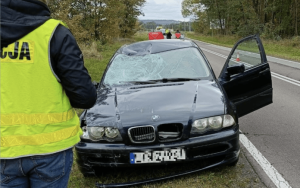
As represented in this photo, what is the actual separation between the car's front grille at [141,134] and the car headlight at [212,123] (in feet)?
1.42

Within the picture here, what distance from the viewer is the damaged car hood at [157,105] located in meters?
3.12

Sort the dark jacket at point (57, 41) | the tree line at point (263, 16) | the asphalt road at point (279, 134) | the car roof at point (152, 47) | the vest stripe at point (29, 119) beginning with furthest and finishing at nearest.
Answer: the tree line at point (263, 16), the car roof at point (152, 47), the asphalt road at point (279, 134), the vest stripe at point (29, 119), the dark jacket at point (57, 41)

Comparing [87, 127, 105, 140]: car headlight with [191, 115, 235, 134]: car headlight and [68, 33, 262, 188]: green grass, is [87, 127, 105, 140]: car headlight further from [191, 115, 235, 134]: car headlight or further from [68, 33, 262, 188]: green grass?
[191, 115, 235, 134]: car headlight

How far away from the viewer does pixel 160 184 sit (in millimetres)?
3275

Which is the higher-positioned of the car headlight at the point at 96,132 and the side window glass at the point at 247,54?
the side window glass at the point at 247,54

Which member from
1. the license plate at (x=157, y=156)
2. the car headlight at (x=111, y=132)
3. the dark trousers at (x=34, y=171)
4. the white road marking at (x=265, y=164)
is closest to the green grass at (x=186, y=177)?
the white road marking at (x=265, y=164)

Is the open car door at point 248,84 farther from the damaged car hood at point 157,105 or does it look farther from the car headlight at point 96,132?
the car headlight at point 96,132

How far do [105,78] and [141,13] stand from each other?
3858 cm

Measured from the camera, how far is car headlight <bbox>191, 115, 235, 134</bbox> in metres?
3.12

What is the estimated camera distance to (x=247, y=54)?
4867mm

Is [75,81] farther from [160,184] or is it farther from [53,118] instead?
[160,184]

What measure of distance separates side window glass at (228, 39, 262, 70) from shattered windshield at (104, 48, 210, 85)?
70 centimetres

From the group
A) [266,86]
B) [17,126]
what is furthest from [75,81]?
[266,86]

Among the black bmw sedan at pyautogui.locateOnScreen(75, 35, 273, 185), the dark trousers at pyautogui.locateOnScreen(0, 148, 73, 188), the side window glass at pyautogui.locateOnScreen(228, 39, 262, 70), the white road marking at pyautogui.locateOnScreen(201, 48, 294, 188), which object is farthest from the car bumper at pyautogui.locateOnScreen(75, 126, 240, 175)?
the side window glass at pyautogui.locateOnScreen(228, 39, 262, 70)
